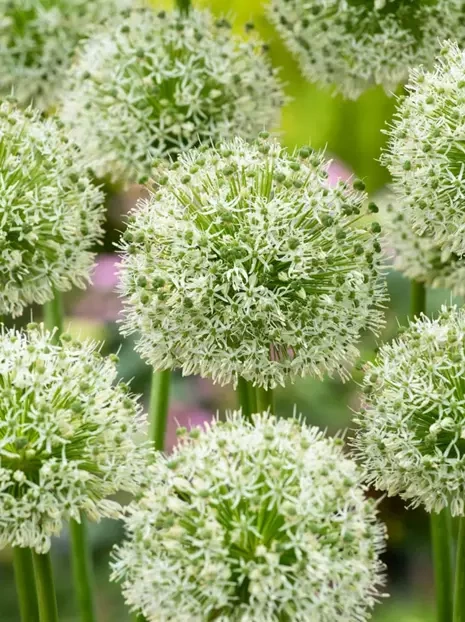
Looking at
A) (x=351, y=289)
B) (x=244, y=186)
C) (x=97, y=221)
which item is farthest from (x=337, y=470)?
(x=97, y=221)

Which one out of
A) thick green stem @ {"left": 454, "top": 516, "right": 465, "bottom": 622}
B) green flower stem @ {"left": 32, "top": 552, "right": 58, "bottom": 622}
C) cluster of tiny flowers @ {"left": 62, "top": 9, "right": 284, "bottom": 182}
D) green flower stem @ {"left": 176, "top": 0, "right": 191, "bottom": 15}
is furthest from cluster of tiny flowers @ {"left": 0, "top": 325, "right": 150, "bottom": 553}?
green flower stem @ {"left": 176, "top": 0, "right": 191, "bottom": 15}

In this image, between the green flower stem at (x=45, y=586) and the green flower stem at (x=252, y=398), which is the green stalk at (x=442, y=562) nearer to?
the green flower stem at (x=252, y=398)

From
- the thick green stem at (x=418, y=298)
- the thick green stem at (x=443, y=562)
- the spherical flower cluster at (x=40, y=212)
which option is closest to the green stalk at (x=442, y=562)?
the thick green stem at (x=443, y=562)

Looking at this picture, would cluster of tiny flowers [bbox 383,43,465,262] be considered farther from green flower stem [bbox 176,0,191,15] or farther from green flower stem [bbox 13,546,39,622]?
green flower stem [bbox 13,546,39,622]

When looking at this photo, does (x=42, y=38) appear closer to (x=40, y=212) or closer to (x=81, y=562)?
(x=40, y=212)

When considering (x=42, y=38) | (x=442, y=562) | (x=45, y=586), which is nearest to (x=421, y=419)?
(x=442, y=562)

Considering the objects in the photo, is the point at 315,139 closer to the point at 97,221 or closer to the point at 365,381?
the point at 97,221
